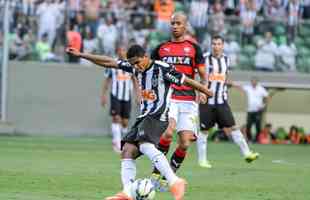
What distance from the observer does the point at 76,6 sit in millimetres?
30250

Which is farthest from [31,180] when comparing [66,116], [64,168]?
[66,116]

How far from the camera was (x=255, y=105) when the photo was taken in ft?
96.4

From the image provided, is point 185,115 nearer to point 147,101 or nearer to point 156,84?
point 147,101

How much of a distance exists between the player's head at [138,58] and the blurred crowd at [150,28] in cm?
1734

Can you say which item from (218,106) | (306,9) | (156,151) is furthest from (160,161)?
(306,9)

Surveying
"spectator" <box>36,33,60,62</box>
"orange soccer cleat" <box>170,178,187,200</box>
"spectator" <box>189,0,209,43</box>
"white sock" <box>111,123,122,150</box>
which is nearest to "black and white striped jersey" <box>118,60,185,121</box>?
"orange soccer cleat" <box>170,178,187,200</box>

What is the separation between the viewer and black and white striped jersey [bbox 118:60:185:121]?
12117 millimetres

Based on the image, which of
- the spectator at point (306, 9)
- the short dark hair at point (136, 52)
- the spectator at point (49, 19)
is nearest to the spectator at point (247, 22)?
the spectator at point (306, 9)

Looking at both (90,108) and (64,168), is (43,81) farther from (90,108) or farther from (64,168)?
(64,168)

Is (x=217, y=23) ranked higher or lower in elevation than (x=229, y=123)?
higher

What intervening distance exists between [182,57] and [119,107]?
28.9 feet

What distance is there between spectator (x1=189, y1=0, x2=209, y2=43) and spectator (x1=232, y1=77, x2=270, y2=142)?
7.16 ft

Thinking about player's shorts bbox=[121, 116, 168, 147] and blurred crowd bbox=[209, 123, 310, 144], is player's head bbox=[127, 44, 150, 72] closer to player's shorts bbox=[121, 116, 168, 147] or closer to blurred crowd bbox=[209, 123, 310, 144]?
player's shorts bbox=[121, 116, 168, 147]

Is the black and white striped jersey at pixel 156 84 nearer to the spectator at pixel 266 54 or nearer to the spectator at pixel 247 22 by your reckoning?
the spectator at pixel 266 54
